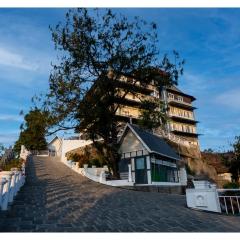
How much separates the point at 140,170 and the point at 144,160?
0.99m

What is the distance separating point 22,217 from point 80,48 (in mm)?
16900

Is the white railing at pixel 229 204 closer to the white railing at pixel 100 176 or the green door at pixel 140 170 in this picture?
the white railing at pixel 100 176

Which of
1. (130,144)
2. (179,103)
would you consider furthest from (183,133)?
(130,144)

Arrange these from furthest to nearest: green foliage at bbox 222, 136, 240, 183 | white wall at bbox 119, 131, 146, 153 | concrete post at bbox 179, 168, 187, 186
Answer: green foliage at bbox 222, 136, 240, 183
concrete post at bbox 179, 168, 187, 186
white wall at bbox 119, 131, 146, 153

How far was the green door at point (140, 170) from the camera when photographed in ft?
84.8

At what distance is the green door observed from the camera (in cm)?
2586

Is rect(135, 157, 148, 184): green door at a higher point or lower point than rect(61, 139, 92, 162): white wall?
lower

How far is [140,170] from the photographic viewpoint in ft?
86.9

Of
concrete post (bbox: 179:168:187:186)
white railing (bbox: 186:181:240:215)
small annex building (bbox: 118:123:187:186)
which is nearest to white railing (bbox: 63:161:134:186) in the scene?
small annex building (bbox: 118:123:187:186)

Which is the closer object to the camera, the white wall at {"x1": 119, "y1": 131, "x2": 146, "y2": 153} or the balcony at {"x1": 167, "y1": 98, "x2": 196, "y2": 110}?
the white wall at {"x1": 119, "y1": 131, "x2": 146, "y2": 153}

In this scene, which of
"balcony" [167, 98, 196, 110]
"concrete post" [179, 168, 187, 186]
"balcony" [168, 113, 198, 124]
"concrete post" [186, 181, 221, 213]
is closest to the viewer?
"concrete post" [186, 181, 221, 213]

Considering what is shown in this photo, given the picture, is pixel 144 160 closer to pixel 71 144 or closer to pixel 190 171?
pixel 190 171

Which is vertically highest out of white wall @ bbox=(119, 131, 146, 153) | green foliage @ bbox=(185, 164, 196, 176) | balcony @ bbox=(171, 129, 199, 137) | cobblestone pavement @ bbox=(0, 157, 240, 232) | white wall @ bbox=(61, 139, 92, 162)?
balcony @ bbox=(171, 129, 199, 137)

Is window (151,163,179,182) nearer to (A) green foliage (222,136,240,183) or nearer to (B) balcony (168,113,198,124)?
(A) green foliage (222,136,240,183)
